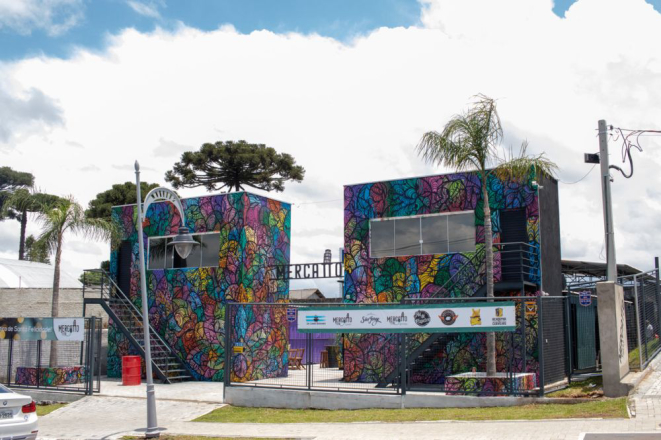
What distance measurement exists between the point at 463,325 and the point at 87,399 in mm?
11016

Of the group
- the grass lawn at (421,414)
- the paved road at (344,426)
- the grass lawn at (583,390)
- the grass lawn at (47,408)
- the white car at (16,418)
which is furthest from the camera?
the grass lawn at (47,408)

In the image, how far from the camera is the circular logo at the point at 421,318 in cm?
1702

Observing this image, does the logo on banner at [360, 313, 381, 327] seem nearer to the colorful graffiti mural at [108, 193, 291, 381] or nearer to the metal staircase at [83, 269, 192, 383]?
the colorful graffiti mural at [108, 193, 291, 381]

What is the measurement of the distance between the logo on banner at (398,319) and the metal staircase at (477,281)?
7.19 feet

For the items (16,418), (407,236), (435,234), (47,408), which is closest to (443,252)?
(435,234)

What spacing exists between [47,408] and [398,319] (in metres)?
10.3

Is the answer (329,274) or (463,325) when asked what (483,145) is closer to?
(463,325)

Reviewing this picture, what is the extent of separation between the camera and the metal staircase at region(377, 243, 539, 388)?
19.6 metres

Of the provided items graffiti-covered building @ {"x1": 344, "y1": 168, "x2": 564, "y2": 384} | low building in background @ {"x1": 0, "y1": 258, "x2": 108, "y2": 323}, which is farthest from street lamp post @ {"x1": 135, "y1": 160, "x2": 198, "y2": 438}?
low building in background @ {"x1": 0, "y1": 258, "x2": 108, "y2": 323}

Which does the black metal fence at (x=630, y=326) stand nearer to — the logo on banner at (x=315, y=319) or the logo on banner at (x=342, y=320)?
the logo on banner at (x=342, y=320)

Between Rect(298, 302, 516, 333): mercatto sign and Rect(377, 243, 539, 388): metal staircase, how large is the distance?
2.19 meters

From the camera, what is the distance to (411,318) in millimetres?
17156

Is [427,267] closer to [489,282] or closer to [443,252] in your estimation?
[443,252]

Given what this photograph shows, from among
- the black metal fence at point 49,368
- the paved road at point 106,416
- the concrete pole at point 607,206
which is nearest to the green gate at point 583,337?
the concrete pole at point 607,206
